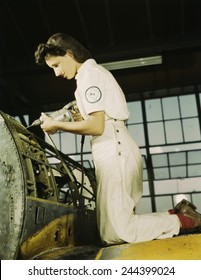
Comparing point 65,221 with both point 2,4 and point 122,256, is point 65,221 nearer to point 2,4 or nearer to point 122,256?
point 122,256

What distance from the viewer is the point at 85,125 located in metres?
1.28

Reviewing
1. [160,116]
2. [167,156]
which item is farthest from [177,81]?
[167,156]

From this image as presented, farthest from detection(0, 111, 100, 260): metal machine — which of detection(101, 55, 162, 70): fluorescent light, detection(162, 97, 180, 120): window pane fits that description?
detection(162, 97, 180, 120): window pane

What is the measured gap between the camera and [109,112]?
1.38 metres

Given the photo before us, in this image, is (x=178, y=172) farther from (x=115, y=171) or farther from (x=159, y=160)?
(x=115, y=171)

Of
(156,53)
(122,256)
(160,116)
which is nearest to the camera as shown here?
(122,256)

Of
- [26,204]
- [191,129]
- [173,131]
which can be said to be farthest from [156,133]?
[26,204]

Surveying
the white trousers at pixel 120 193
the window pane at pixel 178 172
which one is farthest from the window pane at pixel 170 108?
the white trousers at pixel 120 193

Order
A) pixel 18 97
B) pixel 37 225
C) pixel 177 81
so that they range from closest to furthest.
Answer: pixel 37 225
pixel 18 97
pixel 177 81

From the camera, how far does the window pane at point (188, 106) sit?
4969 millimetres

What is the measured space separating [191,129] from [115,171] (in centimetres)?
396

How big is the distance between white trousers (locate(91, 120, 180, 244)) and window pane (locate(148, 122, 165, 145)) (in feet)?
12.6

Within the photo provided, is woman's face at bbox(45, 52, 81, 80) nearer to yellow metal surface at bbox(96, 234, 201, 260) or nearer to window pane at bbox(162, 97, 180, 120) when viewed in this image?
yellow metal surface at bbox(96, 234, 201, 260)
